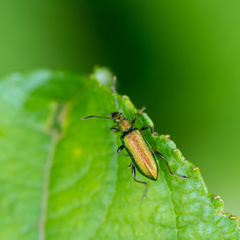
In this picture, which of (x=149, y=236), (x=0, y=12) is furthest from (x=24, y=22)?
(x=149, y=236)

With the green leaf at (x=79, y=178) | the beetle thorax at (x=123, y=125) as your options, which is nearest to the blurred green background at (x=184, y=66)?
the beetle thorax at (x=123, y=125)

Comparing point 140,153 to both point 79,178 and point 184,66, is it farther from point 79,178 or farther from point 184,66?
point 184,66

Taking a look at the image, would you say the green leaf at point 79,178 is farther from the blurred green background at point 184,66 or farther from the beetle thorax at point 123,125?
the blurred green background at point 184,66

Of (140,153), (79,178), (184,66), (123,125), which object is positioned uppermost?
(184,66)

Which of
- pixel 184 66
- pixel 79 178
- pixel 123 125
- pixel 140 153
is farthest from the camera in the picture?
pixel 184 66

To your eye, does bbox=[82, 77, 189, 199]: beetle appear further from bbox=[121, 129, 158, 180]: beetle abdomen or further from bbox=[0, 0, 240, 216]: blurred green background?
bbox=[0, 0, 240, 216]: blurred green background

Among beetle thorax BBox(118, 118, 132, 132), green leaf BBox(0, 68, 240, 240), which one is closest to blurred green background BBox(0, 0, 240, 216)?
beetle thorax BBox(118, 118, 132, 132)

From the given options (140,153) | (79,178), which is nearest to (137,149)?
(140,153)
